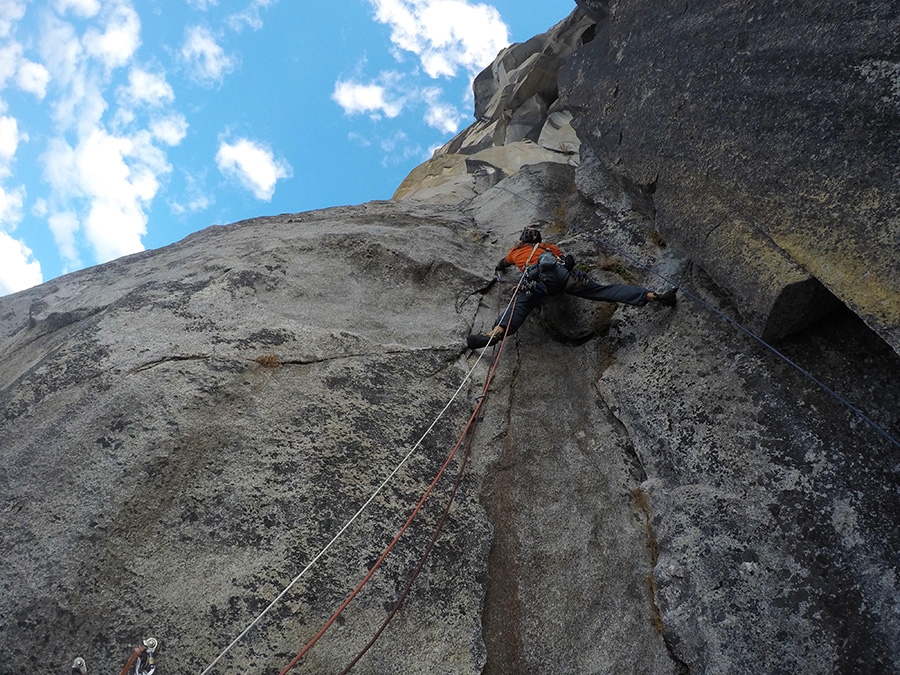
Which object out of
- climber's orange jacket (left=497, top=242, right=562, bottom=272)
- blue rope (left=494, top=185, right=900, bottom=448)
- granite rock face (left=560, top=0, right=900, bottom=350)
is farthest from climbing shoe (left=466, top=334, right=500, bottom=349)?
granite rock face (left=560, top=0, right=900, bottom=350)

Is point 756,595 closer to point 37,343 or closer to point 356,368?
point 356,368

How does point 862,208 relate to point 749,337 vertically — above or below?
above

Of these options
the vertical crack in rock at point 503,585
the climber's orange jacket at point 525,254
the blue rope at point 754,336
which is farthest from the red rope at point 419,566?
the climber's orange jacket at point 525,254

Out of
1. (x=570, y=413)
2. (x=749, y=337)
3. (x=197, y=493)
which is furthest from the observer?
(x=570, y=413)

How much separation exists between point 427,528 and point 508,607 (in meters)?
0.76

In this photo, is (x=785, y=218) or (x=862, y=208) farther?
(x=785, y=218)

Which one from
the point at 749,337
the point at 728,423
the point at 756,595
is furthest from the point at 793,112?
the point at 756,595

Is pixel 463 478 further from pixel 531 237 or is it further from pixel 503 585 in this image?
pixel 531 237

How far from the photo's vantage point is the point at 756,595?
3512 millimetres

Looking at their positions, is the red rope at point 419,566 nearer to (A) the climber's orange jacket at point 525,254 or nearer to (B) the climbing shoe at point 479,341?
(B) the climbing shoe at point 479,341

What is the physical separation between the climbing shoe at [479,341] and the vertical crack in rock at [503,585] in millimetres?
1332

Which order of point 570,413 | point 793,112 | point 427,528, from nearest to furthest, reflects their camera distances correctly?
point 427,528 < point 793,112 < point 570,413

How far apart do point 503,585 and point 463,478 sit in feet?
2.85

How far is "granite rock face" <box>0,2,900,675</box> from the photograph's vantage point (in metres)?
3.32
